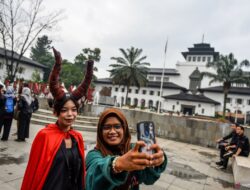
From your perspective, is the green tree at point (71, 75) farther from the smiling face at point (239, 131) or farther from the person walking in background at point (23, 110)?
the smiling face at point (239, 131)

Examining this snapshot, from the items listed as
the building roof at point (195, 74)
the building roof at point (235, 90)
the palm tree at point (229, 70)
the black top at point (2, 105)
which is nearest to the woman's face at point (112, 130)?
the black top at point (2, 105)

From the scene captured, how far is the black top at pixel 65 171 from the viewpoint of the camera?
1.98m

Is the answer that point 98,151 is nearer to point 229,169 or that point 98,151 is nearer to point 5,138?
point 5,138

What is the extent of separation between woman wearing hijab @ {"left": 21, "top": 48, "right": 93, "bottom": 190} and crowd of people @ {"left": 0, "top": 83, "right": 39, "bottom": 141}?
5425 mm

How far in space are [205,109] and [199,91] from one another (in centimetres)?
632

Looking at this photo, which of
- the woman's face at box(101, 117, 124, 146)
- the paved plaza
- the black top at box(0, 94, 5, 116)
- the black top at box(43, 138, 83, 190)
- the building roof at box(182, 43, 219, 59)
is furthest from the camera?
the building roof at box(182, 43, 219, 59)

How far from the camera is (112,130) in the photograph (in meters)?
→ 1.62

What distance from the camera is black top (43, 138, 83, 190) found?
6.48 feet

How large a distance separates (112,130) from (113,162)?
1.55 ft

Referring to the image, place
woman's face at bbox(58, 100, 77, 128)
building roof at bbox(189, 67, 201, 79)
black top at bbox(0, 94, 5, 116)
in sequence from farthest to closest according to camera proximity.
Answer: building roof at bbox(189, 67, 201, 79) → black top at bbox(0, 94, 5, 116) → woman's face at bbox(58, 100, 77, 128)

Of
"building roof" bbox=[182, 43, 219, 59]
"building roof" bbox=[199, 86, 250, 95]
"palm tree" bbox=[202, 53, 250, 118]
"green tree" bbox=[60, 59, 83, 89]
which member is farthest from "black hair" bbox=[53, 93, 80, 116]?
"building roof" bbox=[182, 43, 219, 59]

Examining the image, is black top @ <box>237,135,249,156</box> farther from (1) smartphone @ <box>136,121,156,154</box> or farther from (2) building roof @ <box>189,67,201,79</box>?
(2) building roof @ <box>189,67,201,79</box>

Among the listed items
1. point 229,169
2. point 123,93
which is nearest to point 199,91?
point 123,93

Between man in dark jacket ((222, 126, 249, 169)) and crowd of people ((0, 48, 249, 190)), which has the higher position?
crowd of people ((0, 48, 249, 190))
